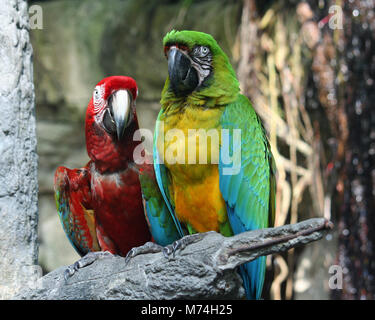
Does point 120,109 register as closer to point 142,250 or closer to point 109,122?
point 109,122

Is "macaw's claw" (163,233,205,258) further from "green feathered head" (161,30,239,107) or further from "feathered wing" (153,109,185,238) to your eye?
"green feathered head" (161,30,239,107)

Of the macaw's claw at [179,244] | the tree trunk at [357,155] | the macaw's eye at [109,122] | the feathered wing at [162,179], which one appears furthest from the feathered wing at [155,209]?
the tree trunk at [357,155]

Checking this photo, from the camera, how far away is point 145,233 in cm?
142

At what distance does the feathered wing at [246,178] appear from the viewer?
118 centimetres

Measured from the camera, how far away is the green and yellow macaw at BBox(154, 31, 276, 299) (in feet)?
3.81

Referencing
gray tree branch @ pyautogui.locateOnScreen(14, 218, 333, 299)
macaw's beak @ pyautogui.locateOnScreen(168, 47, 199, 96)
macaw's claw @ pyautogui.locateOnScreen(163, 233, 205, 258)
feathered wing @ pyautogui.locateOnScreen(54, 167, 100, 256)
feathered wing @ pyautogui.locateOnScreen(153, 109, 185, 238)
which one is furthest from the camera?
feathered wing @ pyautogui.locateOnScreen(54, 167, 100, 256)

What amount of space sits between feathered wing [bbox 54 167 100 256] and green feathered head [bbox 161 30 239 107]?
380mm

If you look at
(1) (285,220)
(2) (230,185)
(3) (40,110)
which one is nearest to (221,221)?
(2) (230,185)

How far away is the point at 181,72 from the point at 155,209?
40cm

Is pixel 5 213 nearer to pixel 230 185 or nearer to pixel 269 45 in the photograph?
pixel 230 185

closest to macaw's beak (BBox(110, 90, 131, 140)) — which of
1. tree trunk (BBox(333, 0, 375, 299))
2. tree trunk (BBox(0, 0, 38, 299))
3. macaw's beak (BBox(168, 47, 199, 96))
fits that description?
macaw's beak (BBox(168, 47, 199, 96))

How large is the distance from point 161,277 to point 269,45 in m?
1.80

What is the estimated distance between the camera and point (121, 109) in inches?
47.2

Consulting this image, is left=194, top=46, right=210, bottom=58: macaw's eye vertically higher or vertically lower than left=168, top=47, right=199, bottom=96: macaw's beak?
higher
